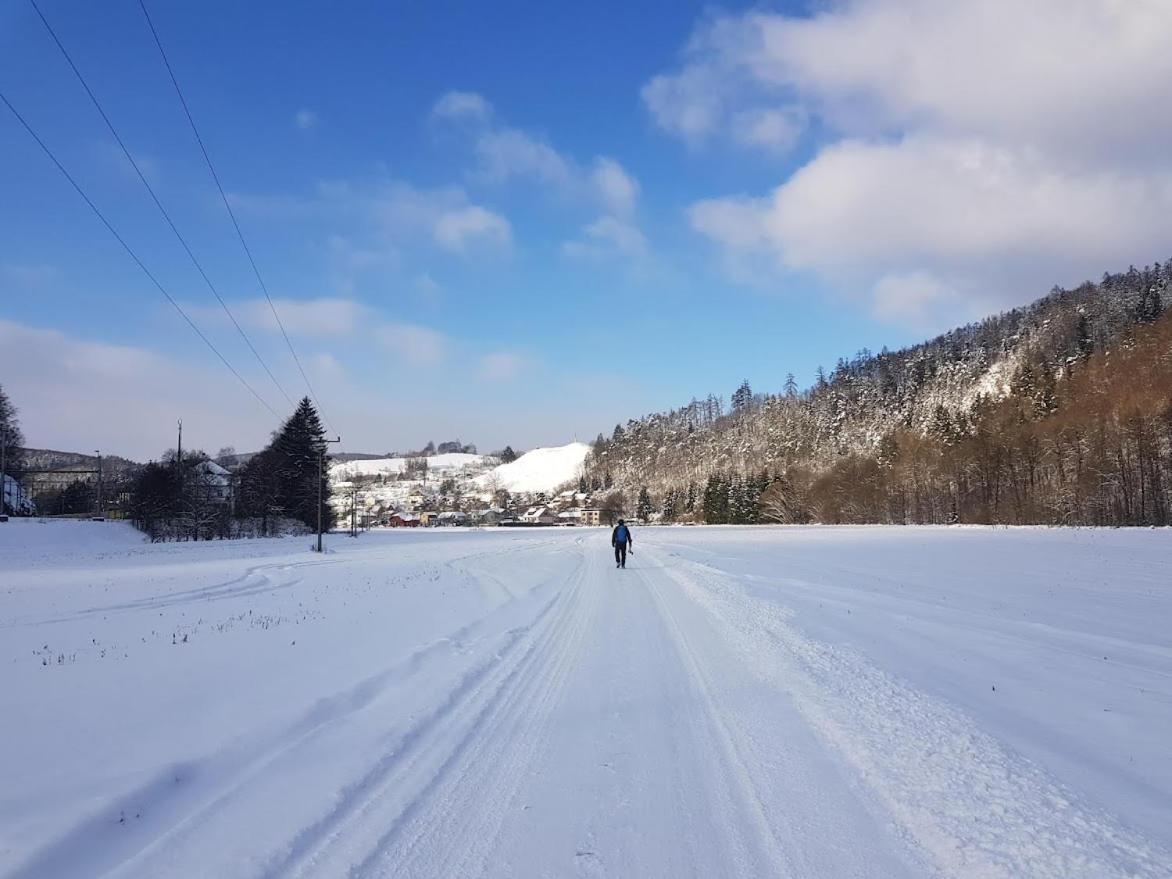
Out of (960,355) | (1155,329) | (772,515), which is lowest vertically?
(772,515)

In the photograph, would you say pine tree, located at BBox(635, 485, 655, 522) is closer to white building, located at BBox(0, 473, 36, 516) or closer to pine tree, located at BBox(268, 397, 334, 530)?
pine tree, located at BBox(268, 397, 334, 530)

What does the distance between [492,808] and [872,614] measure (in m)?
10.6

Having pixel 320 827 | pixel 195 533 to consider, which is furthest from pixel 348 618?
pixel 195 533

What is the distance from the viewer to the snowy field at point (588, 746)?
3.58 meters

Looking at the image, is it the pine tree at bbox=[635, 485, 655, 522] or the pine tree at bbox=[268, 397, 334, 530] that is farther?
the pine tree at bbox=[635, 485, 655, 522]

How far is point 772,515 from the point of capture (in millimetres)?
104500

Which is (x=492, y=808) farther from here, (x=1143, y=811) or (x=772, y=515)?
(x=772, y=515)

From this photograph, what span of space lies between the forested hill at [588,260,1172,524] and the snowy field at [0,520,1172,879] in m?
61.6

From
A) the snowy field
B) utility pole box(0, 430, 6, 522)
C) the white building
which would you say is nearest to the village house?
the white building

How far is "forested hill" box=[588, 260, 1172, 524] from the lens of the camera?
6034 centimetres

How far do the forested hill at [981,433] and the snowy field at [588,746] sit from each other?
6158 centimetres

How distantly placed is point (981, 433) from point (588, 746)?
282ft

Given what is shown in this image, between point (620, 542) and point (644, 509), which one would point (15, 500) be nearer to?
point (620, 542)

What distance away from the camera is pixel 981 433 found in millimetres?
77438
